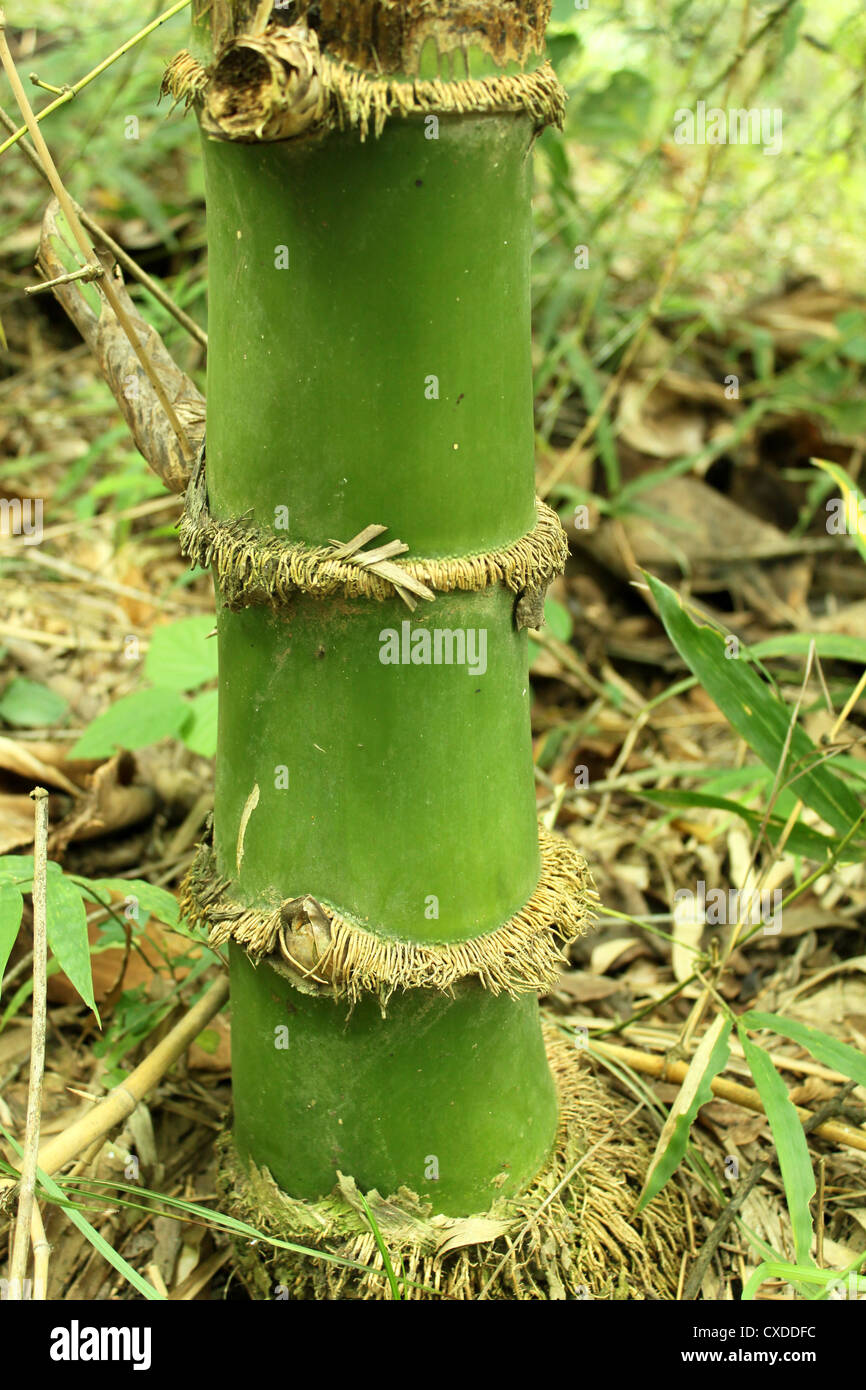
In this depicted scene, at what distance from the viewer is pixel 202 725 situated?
1.47 m

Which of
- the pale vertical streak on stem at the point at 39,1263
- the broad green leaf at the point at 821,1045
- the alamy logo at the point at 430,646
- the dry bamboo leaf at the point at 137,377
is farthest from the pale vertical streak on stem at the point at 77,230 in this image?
the broad green leaf at the point at 821,1045

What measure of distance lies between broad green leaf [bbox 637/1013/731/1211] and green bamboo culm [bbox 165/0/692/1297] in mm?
75

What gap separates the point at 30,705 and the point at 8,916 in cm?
89

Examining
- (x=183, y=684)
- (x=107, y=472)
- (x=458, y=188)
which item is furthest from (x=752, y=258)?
(x=458, y=188)

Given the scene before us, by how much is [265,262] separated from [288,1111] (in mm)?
684

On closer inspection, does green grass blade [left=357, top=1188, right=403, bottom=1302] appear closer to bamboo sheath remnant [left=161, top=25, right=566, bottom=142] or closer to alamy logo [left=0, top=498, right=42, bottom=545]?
bamboo sheath remnant [left=161, top=25, right=566, bottom=142]

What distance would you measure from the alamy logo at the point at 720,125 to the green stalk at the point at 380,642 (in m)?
1.00

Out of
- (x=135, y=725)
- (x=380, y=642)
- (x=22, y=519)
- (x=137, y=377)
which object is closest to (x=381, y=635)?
(x=380, y=642)

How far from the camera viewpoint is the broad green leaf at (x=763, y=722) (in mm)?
1294

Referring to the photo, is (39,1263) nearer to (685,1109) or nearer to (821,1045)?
(685,1109)

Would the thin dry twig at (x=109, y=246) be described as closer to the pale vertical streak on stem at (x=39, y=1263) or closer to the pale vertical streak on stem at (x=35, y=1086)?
the pale vertical streak on stem at (x=35, y=1086)

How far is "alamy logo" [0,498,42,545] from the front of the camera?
2.20 m

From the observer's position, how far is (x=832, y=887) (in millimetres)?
1634
